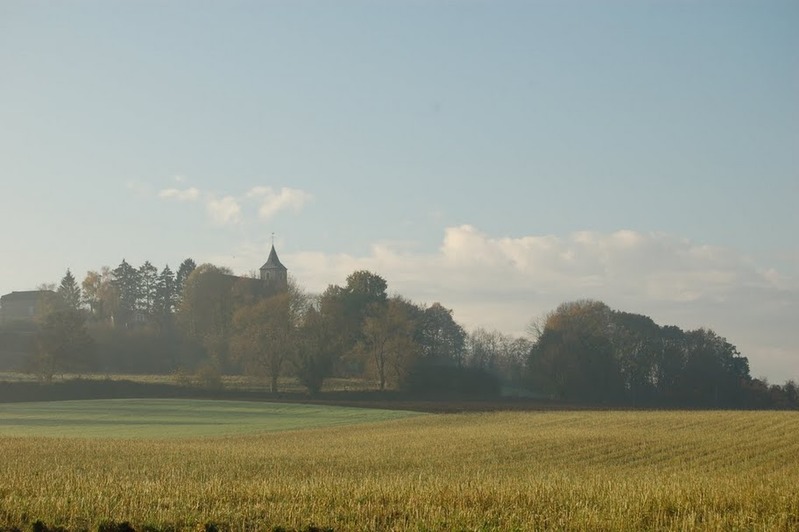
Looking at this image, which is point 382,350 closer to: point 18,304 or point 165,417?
point 165,417

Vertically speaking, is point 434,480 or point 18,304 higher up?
point 18,304

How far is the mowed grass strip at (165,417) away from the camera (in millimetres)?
Result: 49531

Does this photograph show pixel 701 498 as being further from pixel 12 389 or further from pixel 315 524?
pixel 12 389

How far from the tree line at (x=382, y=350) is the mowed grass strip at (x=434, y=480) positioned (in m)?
41.4

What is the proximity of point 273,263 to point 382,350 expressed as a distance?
83.4 meters

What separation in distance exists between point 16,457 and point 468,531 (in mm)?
19823

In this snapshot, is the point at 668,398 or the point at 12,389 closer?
the point at 12,389

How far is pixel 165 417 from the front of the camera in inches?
2367

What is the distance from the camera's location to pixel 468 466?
28.2m

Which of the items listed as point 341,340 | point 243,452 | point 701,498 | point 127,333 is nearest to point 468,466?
point 243,452

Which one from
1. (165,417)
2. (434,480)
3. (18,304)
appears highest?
(18,304)


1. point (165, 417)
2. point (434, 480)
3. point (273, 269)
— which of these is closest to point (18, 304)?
point (273, 269)

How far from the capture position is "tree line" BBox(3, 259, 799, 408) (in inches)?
3280

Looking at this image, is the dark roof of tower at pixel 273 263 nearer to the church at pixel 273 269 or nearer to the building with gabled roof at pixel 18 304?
the church at pixel 273 269
